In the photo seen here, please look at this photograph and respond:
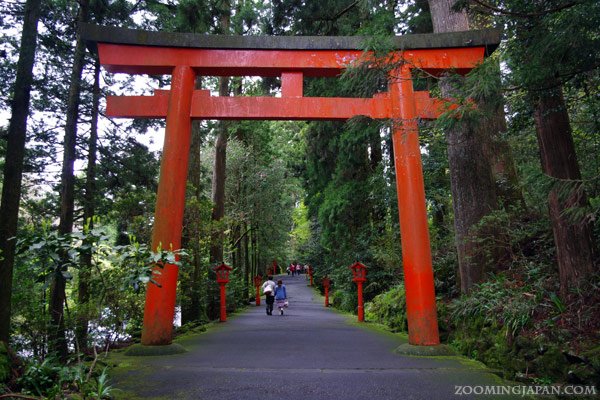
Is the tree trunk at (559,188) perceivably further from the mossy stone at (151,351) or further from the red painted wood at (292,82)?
the mossy stone at (151,351)

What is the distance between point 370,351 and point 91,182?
6973 mm

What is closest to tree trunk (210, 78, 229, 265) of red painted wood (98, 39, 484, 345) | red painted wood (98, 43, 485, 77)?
red painted wood (98, 39, 484, 345)

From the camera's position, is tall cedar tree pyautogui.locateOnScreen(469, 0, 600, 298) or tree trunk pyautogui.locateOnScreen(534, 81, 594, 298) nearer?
tall cedar tree pyautogui.locateOnScreen(469, 0, 600, 298)

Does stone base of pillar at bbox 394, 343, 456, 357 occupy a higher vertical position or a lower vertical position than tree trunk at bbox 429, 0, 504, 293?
lower

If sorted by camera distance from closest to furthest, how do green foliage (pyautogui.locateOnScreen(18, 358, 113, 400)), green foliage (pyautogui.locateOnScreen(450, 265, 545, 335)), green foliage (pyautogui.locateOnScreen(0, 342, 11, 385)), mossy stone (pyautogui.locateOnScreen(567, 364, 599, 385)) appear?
green foliage (pyautogui.locateOnScreen(18, 358, 113, 400)) < green foliage (pyautogui.locateOnScreen(0, 342, 11, 385)) < mossy stone (pyautogui.locateOnScreen(567, 364, 599, 385)) < green foliage (pyautogui.locateOnScreen(450, 265, 545, 335))

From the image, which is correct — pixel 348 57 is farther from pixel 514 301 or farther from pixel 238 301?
pixel 238 301

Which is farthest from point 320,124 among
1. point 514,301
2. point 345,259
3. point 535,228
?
point 514,301

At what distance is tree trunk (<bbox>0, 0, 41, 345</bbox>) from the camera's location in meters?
4.52

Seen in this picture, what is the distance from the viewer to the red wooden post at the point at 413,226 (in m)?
6.31

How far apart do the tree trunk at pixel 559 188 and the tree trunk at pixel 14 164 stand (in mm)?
6134

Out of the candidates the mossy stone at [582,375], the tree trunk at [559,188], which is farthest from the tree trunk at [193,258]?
the mossy stone at [582,375]

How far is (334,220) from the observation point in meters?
15.7

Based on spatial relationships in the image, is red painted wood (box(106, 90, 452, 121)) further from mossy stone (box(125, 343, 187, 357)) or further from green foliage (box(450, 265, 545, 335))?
mossy stone (box(125, 343, 187, 357))

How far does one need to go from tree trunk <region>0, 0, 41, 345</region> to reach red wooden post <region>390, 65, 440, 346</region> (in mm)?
4818
